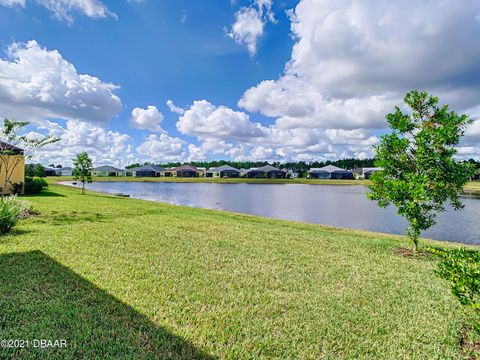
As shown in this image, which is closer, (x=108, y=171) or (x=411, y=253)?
(x=411, y=253)

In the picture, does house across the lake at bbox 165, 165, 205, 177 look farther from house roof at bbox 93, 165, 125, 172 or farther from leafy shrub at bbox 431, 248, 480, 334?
leafy shrub at bbox 431, 248, 480, 334

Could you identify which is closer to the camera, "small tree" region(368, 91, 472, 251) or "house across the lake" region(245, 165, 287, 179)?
"small tree" region(368, 91, 472, 251)

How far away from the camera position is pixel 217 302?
426 centimetres

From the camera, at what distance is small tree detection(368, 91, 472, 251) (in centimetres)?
759

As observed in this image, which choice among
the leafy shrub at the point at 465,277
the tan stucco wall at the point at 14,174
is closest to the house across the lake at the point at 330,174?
the tan stucco wall at the point at 14,174

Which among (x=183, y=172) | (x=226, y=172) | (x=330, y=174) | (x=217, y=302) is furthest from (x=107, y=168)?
(x=217, y=302)

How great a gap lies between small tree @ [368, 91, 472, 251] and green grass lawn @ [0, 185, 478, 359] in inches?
63.2

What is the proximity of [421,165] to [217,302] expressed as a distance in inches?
267

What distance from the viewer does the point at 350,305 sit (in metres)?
4.36

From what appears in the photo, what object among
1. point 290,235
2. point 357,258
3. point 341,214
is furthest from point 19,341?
point 341,214

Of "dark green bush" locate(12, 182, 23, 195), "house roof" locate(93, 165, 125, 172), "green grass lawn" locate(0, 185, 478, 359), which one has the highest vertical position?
"house roof" locate(93, 165, 125, 172)

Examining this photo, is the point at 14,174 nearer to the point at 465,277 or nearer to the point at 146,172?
the point at 465,277

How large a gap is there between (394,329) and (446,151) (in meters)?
5.95

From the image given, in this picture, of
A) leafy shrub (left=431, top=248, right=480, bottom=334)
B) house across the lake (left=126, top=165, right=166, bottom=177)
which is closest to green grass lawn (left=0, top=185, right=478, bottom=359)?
leafy shrub (left=431, top=248, right=480, bottom=334)
